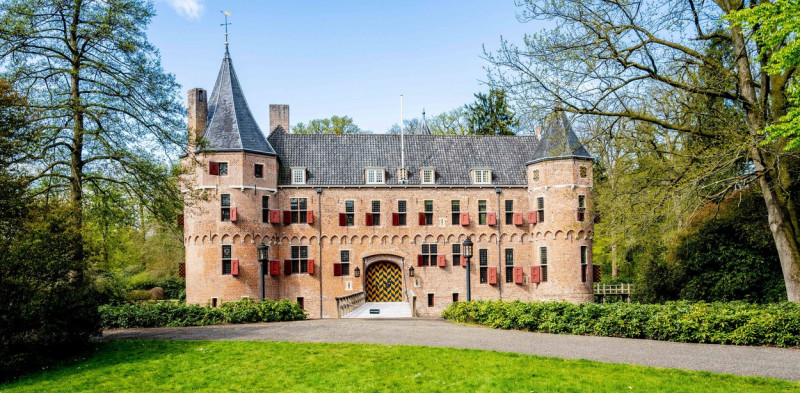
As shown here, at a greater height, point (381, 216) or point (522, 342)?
point (381, 216)

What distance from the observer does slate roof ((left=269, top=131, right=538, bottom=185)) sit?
2852 cm

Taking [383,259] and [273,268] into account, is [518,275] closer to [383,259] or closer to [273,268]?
[383,259]

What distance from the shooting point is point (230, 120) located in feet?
86.8

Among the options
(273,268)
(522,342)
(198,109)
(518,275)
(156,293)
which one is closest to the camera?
(522,342)

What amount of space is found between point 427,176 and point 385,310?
291 inches

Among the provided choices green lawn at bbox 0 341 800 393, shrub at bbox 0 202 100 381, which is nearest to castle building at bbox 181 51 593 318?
shrub at bbox 0 202 100 381

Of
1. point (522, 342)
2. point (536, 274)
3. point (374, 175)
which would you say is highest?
point (374, 175)

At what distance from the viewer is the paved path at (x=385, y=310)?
75.6 ft

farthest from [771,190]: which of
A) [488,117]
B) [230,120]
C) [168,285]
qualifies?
[168,285]

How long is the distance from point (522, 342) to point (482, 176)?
55.4 ft

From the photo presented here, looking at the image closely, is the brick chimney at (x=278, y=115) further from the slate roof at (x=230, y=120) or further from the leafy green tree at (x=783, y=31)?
the leafy green tree at (x=783, y=31)

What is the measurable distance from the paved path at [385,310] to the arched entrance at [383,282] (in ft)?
2.86

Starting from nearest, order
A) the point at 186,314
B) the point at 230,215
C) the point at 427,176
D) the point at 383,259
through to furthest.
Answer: the point at 186,314
the point at 230,215
the point at 383,259
the point at 427,176

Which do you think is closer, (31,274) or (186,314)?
(31,274)
